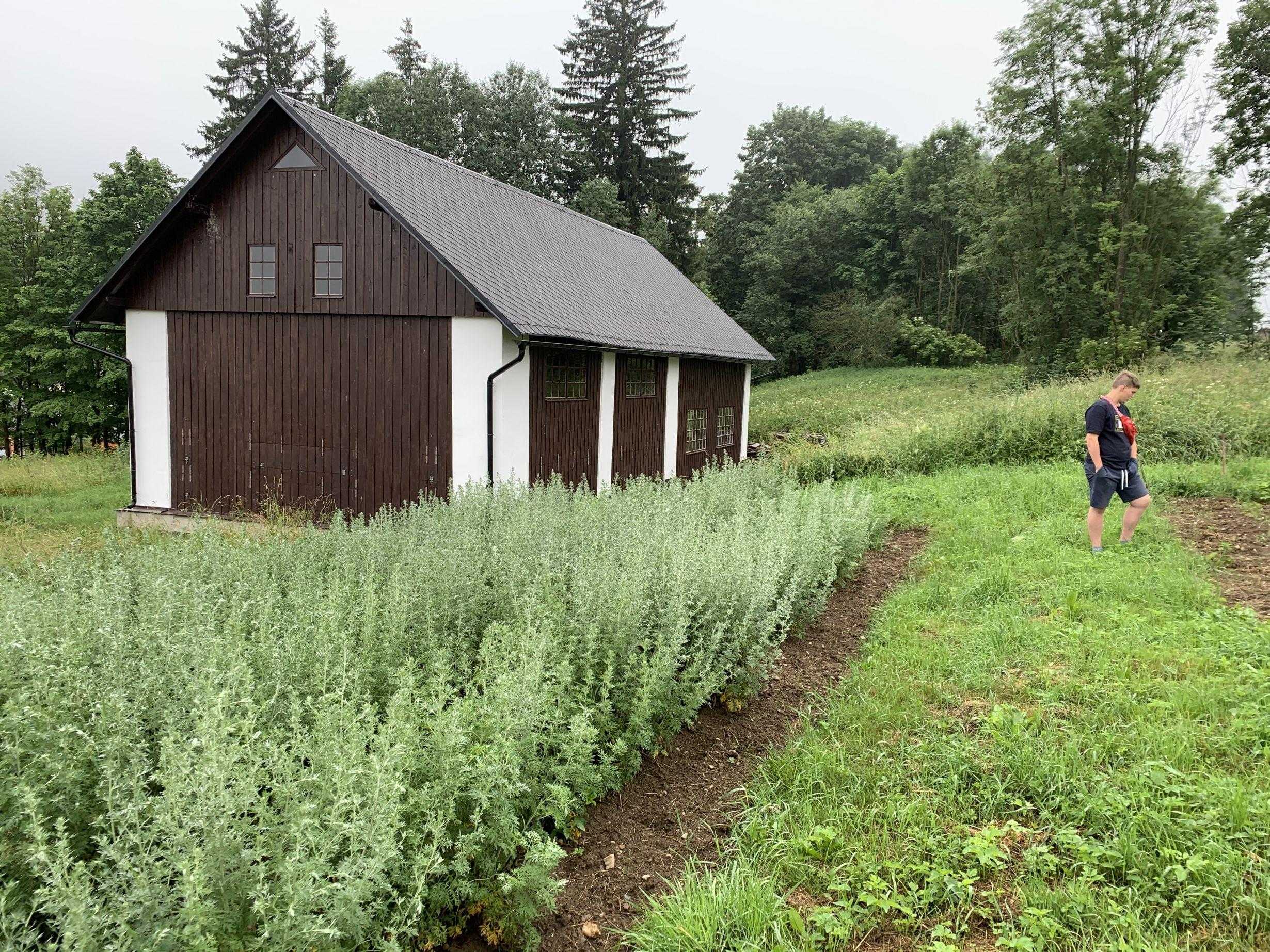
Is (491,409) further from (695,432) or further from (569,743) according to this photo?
(569,743)

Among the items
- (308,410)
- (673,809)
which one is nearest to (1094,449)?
(673,809)

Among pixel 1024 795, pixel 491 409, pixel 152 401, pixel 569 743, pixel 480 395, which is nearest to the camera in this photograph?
pixel 569 743

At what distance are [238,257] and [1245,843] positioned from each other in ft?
42.8

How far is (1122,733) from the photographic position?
13.2 ft

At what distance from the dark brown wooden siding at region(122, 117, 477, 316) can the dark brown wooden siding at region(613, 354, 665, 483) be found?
3801 mm

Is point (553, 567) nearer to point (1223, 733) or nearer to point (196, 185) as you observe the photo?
point (1223, 733)

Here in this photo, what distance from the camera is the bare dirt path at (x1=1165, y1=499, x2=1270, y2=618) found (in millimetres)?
6090

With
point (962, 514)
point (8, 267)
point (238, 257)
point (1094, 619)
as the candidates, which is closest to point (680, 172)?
point (8, 267)

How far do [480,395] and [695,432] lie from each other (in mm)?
7252

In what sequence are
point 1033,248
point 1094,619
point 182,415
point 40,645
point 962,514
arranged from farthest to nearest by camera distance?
point 1033,248 < point 182,415 < point 962,514 < point 1094,619 < point 40,645

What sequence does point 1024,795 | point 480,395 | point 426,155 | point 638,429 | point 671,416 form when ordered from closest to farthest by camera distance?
point 1024,795, point 480,395, point 426,155, point 638,429, point 671,416

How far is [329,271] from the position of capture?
11.5m

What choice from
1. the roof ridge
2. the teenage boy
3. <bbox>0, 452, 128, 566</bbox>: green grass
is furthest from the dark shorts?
the roof ridge

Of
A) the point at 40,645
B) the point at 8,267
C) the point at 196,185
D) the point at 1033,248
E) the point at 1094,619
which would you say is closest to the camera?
the point at 40,645
